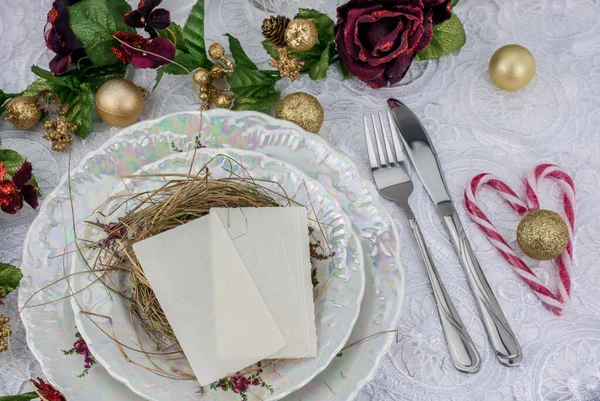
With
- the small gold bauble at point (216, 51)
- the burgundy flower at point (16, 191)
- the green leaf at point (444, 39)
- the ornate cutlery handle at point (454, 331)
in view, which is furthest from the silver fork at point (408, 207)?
the burgundy flower at point (16, 191)

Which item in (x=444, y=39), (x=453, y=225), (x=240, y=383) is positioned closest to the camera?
(x=240, y=383)

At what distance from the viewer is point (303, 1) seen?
956mm

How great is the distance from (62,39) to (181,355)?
1.50 ft

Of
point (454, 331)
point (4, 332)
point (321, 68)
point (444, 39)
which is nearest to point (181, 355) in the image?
point (4, 332)

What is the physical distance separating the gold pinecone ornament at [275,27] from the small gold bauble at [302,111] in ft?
0.27

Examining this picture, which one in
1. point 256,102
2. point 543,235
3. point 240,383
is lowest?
point 240,383

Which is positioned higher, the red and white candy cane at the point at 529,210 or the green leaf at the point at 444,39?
the green leaf at the point at 444,39

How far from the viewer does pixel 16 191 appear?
758 mm

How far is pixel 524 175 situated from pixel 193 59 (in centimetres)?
49

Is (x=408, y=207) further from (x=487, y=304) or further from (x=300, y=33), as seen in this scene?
(x=300, y=33)

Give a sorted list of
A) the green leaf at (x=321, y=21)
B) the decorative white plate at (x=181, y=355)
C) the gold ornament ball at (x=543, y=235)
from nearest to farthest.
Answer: the decorative white plate at (x=181, y=355) < the gold ornament ball at (x=543, y=235) < the green leaf at (x=321, y=21)

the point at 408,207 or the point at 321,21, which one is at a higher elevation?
the point at 321,21

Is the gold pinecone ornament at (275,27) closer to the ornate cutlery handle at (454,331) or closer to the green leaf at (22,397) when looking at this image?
the ornate cutlery handle at (454,331)

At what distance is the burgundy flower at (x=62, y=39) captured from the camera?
84cm
